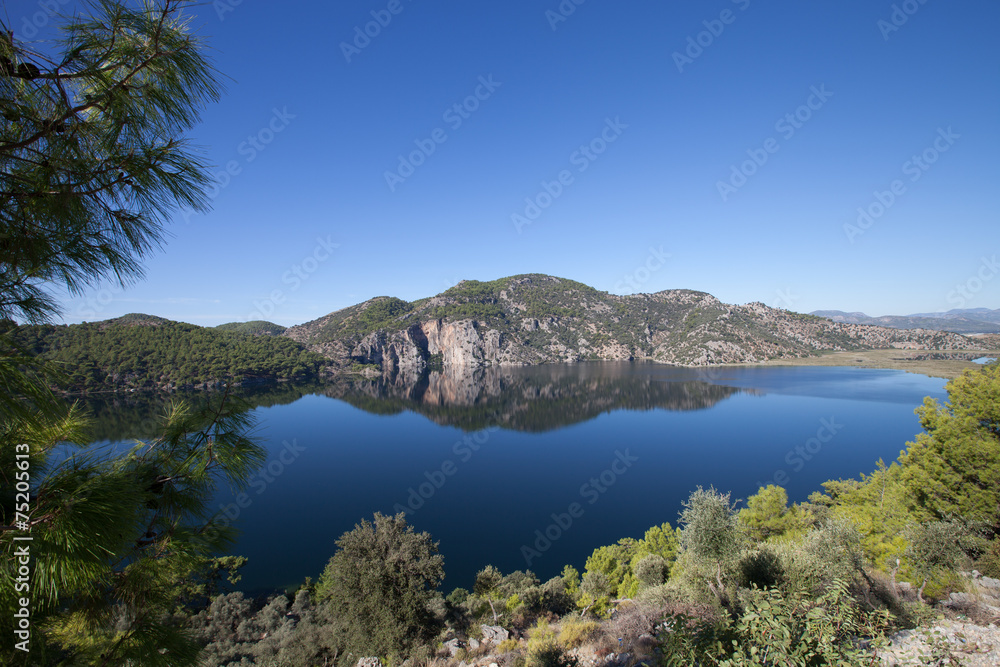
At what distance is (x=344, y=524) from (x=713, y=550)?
67.4 ft

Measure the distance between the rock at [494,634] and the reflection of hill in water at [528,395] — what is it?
38825 millimetres

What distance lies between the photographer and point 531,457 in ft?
124

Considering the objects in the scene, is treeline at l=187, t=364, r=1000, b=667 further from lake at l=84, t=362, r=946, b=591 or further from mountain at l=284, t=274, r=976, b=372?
mountain at l=284, t=274, r=976, b=372

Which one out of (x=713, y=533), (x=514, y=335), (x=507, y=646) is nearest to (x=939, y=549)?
(x=713, y=533)

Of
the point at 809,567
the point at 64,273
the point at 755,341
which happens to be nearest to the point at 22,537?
the point at 64,273

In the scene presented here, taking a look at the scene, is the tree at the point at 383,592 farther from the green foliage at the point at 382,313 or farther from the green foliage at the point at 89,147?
the green foliage at the point at 382,313

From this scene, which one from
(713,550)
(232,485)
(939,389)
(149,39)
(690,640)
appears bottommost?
(939,389)

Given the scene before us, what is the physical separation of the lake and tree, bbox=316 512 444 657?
324cm

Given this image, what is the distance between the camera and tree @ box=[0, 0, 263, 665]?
172 centimetres

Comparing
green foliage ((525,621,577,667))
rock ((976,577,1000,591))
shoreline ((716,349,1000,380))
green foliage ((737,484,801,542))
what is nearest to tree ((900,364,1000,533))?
rock ((976,577,1000,591))

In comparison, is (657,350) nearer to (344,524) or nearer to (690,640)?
(344,524)

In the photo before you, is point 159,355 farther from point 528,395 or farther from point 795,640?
point 795,640

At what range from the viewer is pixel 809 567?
8078 mm

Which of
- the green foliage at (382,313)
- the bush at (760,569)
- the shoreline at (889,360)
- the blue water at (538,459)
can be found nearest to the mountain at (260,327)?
the green foliage at (382,313)
